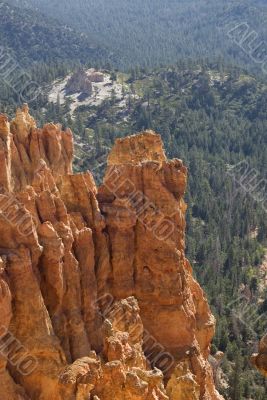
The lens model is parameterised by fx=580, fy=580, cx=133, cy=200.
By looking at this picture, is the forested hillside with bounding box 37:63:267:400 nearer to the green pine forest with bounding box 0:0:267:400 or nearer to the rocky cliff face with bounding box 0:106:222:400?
the green pine forest with bounding box 0:0:267:400

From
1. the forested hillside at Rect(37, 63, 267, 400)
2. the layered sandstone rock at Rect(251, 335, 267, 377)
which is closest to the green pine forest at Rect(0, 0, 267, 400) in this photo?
the forested hillside at Rect(37, 63, 267, 400)

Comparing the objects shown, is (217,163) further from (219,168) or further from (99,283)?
(99,283)

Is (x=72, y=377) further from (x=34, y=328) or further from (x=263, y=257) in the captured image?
(x=263, y=257)

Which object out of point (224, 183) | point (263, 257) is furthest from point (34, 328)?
point (224, 183)

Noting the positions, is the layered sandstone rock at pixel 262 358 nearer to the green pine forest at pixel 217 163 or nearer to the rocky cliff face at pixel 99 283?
the rocky cliff face at pixel 99 283

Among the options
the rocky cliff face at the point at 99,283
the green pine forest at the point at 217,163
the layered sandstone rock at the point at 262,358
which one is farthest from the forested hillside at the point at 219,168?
the layered sandstone rock at the point at 262,358
